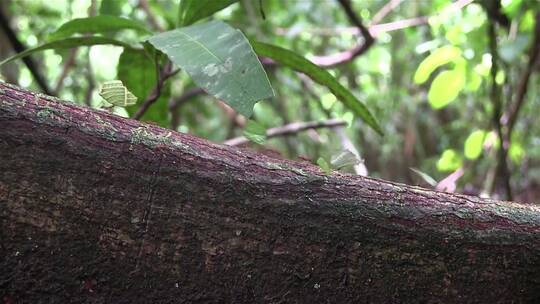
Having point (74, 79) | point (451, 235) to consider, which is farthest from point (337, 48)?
point (451, 235)

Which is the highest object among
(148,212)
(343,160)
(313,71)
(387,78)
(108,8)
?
(387,78)

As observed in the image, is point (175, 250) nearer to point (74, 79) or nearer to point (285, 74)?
point (285, 74)

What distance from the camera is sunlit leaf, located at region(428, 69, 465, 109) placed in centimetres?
156

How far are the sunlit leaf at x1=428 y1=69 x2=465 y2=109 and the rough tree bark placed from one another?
899mm

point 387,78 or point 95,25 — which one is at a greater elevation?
point 387,78

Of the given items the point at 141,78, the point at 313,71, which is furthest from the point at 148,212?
the point at 141,78

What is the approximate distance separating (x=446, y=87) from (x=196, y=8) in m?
0.90

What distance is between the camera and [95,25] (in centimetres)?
98

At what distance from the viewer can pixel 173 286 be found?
0.59m

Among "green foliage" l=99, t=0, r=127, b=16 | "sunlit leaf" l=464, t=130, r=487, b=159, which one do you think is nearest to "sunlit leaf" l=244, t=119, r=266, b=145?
"green foliage" l=99, t=0, r=127, b=16

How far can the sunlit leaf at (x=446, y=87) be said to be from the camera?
5.12ft

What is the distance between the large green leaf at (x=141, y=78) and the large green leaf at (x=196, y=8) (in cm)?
15

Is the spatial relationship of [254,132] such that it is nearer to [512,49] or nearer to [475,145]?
[512,49]

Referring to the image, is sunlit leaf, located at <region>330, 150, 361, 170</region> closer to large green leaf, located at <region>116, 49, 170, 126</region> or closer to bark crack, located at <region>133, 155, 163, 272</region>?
bark crack, located at <region>133, 155, 163, 272</region>
